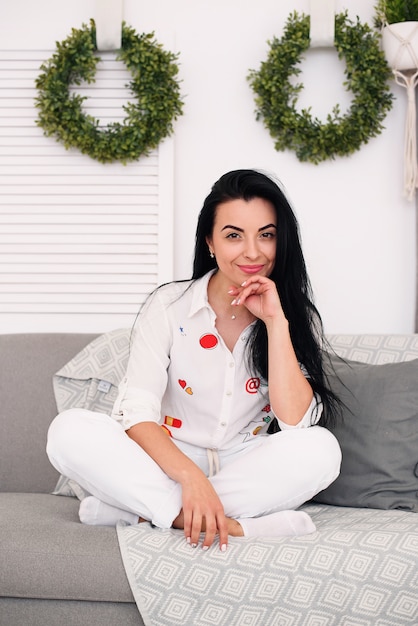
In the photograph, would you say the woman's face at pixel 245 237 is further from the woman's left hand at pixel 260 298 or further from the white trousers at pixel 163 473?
the white trousers at pixel 163 473

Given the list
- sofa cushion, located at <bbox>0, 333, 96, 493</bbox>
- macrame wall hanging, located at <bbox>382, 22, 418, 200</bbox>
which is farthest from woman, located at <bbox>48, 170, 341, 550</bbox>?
macrame wall hanging, located at <bbox>382, 22, 418, 200</bbox>

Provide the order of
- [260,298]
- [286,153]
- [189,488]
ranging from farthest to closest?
[286,153]
[260,298]
[189,488]

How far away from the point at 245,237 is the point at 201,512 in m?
0.67

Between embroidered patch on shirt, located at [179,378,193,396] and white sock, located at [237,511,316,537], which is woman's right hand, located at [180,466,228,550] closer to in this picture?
white sock, located at [237,511,316,537]

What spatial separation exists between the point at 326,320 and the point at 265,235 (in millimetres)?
1117

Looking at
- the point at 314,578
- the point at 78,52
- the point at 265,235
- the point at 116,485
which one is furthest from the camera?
the point at 78,52

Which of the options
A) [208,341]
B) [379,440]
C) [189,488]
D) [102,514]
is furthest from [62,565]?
[379,440]

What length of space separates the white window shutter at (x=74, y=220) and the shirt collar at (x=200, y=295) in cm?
83

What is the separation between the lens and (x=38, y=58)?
3.15 metres

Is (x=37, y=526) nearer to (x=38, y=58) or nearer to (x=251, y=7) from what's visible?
(x=38, y=58)

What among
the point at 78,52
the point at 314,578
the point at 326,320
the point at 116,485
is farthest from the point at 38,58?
the point at 314,578

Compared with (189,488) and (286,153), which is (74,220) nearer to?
(286,153)

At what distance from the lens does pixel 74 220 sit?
319 centimetres

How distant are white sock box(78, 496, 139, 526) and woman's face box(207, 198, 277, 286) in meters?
0.63
